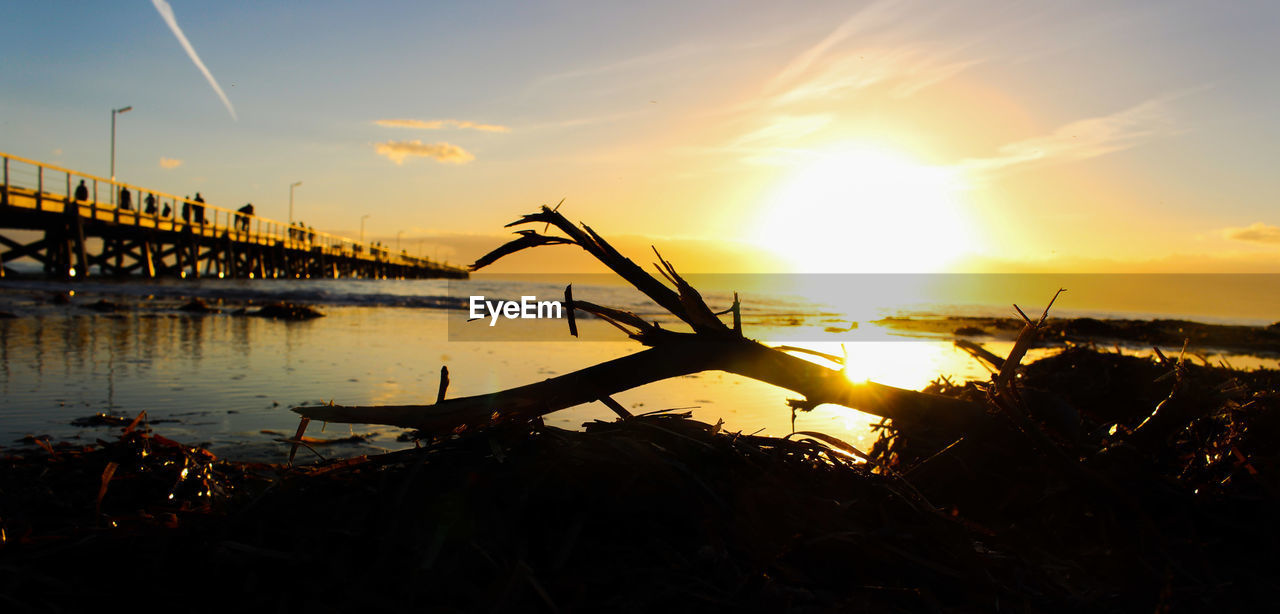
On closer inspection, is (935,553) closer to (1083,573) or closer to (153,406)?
(1083,573)

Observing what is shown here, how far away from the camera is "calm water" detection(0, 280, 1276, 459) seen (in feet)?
16.6

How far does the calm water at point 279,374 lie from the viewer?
5051 millimetres

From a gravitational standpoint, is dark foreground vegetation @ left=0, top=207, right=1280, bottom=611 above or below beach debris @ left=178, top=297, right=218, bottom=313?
above

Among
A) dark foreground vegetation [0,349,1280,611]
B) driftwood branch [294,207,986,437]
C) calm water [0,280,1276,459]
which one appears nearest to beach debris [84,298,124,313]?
calm water [0,280,1276,459]

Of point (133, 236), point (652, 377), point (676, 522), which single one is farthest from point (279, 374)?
point (133, 236)

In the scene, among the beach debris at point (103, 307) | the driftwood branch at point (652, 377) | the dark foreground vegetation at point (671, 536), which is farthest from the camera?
the beach debris at point (103, 307)

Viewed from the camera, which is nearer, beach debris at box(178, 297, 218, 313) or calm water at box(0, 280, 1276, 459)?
calm water at box(0, 280, 1276, 459)

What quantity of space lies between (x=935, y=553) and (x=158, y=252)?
48153 millimetres

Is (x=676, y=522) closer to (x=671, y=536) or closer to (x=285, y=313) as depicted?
(x=671, y=536)

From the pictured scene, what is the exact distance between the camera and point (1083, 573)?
1.46 m

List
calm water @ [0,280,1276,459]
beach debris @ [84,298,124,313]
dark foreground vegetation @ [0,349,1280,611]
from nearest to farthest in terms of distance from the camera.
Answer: dark foreground vegetation @ [0,349,1280,611] → calm water @ [0,280,1276,459] → beach debris @ [84,298,124,313]

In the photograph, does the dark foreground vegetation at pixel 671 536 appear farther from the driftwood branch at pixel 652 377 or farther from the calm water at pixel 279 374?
the calm water at pixel 279 374

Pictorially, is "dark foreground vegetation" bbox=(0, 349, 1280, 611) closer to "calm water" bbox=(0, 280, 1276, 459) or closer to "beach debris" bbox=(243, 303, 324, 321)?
"calm water" bbox=(0, 280, 1276, 459)

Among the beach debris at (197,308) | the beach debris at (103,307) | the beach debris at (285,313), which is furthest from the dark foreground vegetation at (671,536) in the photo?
the beach debris at (197,308)
